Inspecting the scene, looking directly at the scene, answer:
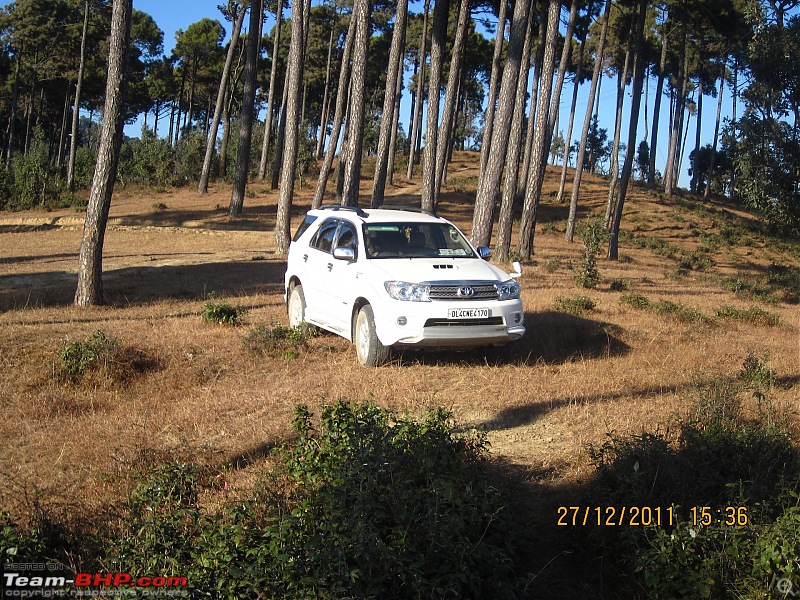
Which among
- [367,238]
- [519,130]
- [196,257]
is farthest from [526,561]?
[519,130]

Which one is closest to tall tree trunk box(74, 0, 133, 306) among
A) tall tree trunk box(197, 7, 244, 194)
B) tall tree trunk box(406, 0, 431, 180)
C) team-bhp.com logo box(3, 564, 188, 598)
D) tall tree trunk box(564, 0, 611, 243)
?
team-bhp.com logo box(3, 564, 188, 598)

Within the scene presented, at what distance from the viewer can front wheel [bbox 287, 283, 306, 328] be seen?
433 inches

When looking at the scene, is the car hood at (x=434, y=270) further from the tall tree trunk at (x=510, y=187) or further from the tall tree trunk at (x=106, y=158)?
the tall tree trunk at (x=510, y=187)

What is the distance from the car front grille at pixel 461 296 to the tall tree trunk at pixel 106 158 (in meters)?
6.81

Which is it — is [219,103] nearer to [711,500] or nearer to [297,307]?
[297,307]

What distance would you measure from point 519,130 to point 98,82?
3855 cm

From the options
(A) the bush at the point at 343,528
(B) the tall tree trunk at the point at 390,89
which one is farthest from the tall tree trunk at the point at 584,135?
(A) the bush at the point at 343,528

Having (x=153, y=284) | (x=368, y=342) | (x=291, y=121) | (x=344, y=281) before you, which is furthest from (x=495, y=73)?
(x=368, y=342)

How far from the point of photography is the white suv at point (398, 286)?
8695 mm

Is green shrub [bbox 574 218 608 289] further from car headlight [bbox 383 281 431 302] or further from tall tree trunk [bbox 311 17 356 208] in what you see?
tall tree trunk [bbox 311 17 356 208]

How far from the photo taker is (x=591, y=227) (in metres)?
17.9

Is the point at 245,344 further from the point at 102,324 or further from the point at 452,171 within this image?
the point at 452,171

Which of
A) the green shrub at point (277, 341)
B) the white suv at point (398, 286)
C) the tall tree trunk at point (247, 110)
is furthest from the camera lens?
the tall tree trunk at point (247, 110)

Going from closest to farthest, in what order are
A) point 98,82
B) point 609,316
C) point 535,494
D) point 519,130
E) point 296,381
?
point 535,494 < point 296,381 < point 609,316 < point 519,130 < point 98,82
